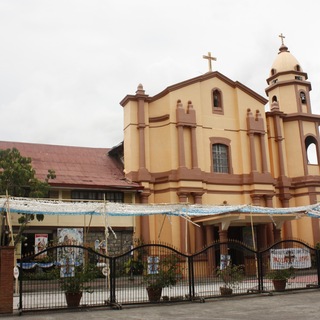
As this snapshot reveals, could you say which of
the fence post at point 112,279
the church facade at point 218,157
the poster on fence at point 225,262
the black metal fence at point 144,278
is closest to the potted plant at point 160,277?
the black metal fence at point 144,278

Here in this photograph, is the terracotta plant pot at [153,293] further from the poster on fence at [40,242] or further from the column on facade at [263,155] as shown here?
the column on facade at [263,155]

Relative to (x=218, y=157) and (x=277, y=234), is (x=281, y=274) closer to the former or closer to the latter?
(x=277, y=234)

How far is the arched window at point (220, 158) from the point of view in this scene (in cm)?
2673

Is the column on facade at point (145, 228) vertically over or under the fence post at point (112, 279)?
over

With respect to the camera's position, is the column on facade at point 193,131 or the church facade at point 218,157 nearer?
the church facade at point 218,157

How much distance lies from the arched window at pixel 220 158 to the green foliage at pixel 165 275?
13096 mm

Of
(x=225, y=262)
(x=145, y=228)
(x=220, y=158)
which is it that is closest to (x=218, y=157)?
(x=220, y=158)

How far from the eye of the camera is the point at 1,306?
11633 mm

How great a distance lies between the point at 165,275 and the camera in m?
13.7

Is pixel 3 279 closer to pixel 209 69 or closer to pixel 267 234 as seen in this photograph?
pixel 267 234

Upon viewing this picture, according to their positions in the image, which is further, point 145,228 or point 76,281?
point 145,228

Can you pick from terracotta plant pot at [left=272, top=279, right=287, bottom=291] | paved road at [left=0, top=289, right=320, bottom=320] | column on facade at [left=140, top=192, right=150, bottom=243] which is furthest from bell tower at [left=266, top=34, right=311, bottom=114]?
paved road at [left=0, top=289, right=320, bottom=320]

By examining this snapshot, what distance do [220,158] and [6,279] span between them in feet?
56.3

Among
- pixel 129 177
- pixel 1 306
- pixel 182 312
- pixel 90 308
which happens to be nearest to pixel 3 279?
pixel 1 306
